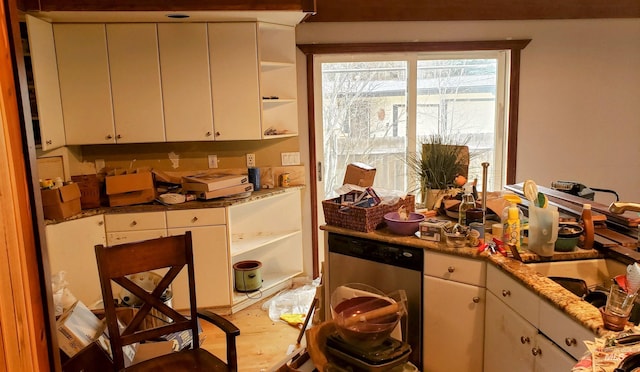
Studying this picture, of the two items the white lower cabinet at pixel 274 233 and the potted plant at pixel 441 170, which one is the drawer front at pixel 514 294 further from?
the white lower cabinet at pixel 274 233

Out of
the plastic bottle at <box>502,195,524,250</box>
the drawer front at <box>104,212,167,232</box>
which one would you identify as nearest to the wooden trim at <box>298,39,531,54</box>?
the drawer front at <box>104,212,167,232</box>

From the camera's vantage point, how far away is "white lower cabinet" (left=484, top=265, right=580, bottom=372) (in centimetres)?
175

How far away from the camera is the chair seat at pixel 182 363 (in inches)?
78.8

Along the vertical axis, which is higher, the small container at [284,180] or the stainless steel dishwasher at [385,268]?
the small container at [284,180]

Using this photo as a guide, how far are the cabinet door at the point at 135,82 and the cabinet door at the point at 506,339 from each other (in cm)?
254

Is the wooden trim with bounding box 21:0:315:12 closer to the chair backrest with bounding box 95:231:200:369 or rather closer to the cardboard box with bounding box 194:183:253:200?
the cardboard box with bounding box 194:183:253:200

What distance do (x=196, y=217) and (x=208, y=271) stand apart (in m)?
0.41

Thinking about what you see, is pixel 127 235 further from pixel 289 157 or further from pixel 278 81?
pixel 278 81

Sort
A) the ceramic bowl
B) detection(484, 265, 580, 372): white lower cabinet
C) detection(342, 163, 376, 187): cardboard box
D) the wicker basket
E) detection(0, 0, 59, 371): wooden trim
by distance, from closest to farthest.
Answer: detection(0, 0, 59, 371): wooden trim → detection(484, 265, 580, 372): white lower cabinet → the ceramic bowl → the wicker basket → detection(342, 163, 376, 187): cardboard box

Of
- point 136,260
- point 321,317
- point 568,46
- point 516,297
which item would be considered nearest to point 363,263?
point 321,317

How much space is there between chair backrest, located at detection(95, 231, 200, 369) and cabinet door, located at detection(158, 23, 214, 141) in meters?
1.53

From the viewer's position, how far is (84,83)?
3373 mm

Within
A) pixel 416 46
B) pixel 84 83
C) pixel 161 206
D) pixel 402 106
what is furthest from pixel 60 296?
pixel 416 46

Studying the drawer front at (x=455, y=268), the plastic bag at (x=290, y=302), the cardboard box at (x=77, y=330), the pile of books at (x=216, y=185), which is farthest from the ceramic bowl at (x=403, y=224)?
the cardboard box at (x=77, y=330)
